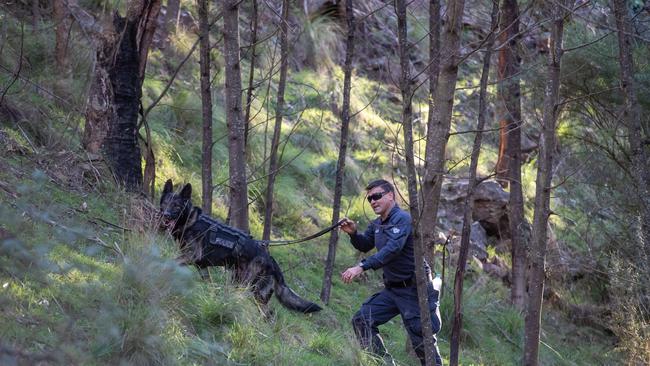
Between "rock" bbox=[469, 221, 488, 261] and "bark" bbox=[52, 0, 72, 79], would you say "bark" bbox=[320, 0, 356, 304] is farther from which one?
"rock" bbox=[469, 221, 488, 261]

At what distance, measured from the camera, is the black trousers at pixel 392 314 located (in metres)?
7.03

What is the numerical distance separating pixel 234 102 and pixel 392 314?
251cm

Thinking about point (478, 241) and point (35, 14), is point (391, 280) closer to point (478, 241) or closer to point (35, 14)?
point (35, 14)

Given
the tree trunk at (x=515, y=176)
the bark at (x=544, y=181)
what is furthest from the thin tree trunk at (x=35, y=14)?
the bark at (x=544, y=181)

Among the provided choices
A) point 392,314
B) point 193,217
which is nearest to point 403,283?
point 392,314

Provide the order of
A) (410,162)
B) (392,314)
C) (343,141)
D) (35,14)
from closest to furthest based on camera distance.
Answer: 1. (410,162)
2. (392,314)
3. (343,141)
4. (35,14)

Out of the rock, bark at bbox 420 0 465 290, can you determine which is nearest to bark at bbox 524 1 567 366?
bark at bbox 420 0 465 290

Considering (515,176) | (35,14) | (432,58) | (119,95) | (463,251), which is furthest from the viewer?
(515,176)

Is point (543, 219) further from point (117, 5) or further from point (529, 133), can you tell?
point (529, 133)

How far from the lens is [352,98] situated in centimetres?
1661

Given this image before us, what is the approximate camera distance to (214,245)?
681cm

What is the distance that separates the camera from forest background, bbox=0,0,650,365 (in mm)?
5582

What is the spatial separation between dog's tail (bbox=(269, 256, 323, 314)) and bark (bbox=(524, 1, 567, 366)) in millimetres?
2231

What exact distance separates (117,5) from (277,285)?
12.0 ft
